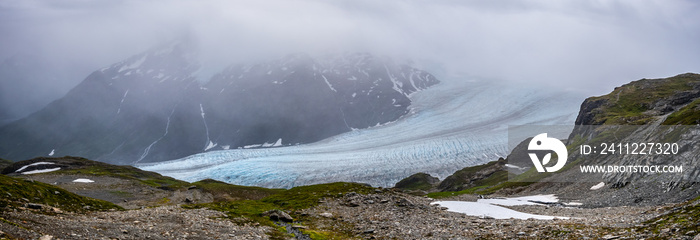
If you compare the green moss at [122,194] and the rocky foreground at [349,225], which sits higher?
the green moss at [122,194]

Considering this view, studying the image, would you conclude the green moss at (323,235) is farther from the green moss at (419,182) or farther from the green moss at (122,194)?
the green moss at (419,182)

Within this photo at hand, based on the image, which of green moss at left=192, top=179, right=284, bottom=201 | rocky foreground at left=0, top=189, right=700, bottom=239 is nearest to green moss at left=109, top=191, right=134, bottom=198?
green moss at left=192, top=179, right=284, bottom=201

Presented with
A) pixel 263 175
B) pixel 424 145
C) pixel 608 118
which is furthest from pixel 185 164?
pixel 608 118

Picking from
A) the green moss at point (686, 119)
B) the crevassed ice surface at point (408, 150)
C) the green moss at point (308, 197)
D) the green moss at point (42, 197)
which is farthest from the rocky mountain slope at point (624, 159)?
the green moss at point (42, 197)

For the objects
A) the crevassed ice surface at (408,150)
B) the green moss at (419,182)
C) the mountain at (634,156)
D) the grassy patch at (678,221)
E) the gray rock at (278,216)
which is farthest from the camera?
the crevassed ice surface at (408,150)

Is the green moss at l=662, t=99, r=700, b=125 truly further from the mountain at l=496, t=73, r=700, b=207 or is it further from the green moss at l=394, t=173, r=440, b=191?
the green moss at l=394, t=173, r=440, b=191

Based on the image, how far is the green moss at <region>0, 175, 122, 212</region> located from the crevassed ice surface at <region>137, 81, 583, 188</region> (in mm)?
84525

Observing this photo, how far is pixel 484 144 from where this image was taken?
12631 cm

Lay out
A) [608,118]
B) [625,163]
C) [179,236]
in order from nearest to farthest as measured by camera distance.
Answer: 1. [179,236]
2. [625,163]
3. [608,118]

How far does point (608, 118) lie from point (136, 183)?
3589 inches

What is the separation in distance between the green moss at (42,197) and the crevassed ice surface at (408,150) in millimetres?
84525

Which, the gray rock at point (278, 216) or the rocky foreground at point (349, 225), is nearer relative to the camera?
the rocky foreground at point (349, 225)

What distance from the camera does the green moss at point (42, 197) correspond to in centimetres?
2503

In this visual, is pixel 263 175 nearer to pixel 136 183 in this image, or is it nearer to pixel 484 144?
pixel 136 183
